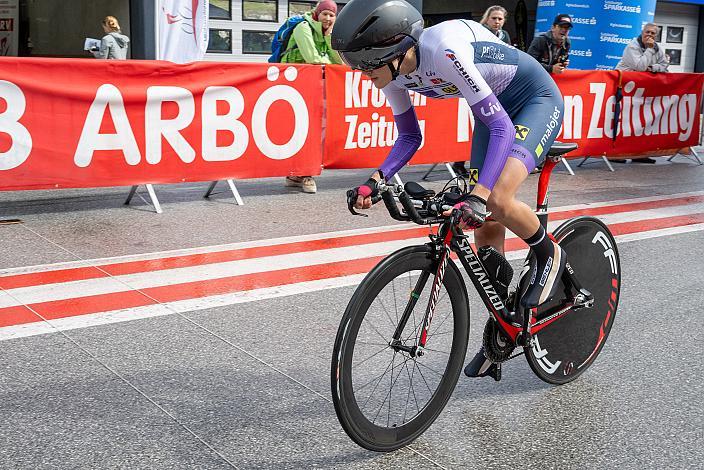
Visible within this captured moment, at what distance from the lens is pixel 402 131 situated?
3930mm

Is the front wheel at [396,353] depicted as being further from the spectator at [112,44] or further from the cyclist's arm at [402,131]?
the spectator at [112,44]

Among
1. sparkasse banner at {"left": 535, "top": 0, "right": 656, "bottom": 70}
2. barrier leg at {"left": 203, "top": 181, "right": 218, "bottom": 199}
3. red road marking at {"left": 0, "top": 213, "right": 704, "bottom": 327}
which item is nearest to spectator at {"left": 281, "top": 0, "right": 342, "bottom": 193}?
barrier leg at {"left": 203, "top": 181, "right": 218, "bottom": 199}

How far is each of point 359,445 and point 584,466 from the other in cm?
94

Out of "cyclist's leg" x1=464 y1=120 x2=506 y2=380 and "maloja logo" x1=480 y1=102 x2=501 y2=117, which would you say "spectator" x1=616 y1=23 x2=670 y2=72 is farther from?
"maloja logo" x1=480 y1=102 x2=501 y2=117

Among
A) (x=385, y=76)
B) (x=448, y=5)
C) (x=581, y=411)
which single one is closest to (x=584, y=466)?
(x=581, y=411)

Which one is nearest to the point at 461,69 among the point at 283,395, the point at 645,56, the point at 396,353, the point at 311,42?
the point at 396,353

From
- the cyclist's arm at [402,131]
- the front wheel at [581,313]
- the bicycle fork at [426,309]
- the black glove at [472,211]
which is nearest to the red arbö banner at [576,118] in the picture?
the front wheel at [581,313]

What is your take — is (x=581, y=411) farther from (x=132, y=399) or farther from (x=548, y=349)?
(x=132, y=399)

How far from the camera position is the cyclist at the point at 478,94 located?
335cm

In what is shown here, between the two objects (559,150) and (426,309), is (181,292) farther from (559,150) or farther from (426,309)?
(559,150)

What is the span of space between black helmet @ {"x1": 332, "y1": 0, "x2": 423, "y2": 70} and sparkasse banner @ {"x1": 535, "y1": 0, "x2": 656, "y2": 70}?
15176 millimetres

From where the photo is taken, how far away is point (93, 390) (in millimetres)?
4148

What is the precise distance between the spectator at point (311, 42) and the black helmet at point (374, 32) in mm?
6572

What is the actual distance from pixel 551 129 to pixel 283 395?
1.78 m
